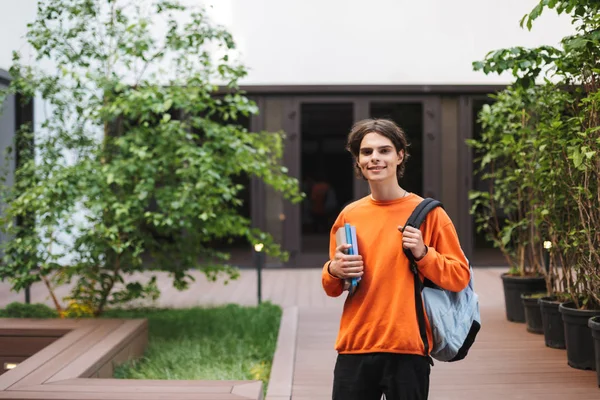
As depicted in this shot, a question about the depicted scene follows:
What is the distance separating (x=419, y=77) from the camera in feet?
43.7

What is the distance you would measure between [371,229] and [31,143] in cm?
563

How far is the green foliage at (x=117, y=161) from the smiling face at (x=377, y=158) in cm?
367

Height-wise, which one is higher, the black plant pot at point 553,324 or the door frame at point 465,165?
the door frame at point 465,165

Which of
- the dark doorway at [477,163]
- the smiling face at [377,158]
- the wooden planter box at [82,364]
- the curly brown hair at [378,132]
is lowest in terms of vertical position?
the wooden planter box at [82,364]

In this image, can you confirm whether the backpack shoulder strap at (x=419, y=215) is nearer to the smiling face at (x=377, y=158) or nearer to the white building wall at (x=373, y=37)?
the smiling face at (x=377, y=158)

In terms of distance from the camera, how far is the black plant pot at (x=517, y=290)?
25.0 ft

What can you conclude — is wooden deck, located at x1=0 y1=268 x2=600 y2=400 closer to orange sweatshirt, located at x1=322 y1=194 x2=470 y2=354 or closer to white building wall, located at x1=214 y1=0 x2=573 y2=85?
orange sweatshirt, located at x1=322 y1=194 x2=470 y2=354

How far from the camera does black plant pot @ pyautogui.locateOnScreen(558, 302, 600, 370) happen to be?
5.51 meters

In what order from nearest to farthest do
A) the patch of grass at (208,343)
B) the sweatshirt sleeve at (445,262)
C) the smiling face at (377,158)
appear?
the sweatshirt sleeve at (445,262) < the smiling face at (377,158) < the patch of grass at (208,343)

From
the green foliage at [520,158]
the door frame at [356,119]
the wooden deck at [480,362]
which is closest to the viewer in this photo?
the wooden deck at [480,362]

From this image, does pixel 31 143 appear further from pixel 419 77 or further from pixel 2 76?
pixel 419 77

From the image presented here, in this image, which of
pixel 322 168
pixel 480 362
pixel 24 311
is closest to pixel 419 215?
pixel 480 362

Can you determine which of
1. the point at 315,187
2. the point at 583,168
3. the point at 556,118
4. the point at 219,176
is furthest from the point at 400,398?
the point at 315,187

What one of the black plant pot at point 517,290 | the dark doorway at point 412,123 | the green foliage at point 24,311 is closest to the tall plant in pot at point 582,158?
the black plant pot at point 517,290
